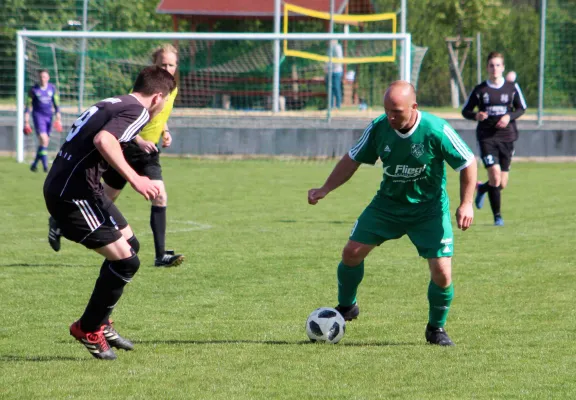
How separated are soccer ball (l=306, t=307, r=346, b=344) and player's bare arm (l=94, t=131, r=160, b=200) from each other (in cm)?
142

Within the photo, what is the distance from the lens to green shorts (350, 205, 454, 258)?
615cm

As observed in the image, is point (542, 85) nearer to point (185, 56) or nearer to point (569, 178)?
point (569, 178)

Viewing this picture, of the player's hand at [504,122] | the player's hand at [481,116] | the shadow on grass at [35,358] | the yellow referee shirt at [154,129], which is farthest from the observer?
the player's hand at [504,122]

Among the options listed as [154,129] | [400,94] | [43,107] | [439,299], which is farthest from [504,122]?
[43,107]

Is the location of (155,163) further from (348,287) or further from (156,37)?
(156,37)

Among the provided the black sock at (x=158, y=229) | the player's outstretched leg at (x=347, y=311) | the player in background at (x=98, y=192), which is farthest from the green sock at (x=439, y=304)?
the black sock at (x=158, y=229)

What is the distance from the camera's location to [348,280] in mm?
6535

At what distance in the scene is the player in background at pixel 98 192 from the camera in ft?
18.5

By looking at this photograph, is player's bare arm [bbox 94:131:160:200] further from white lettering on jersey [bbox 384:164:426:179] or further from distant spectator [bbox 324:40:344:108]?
distant spectator [bbox 324:40:344:108]

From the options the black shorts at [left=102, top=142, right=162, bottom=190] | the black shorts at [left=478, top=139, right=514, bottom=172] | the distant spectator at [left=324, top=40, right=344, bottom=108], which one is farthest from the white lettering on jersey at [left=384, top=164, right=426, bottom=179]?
the distant spectator at [left=324, top=40, right=344, bottom=108]

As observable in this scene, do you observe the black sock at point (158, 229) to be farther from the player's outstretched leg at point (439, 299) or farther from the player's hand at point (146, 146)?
the player's outstretched leg at point (439, 299)

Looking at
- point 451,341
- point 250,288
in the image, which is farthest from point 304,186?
point 451,341

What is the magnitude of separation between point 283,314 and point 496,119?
640 centimetres

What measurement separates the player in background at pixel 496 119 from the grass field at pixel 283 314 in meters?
0.68
